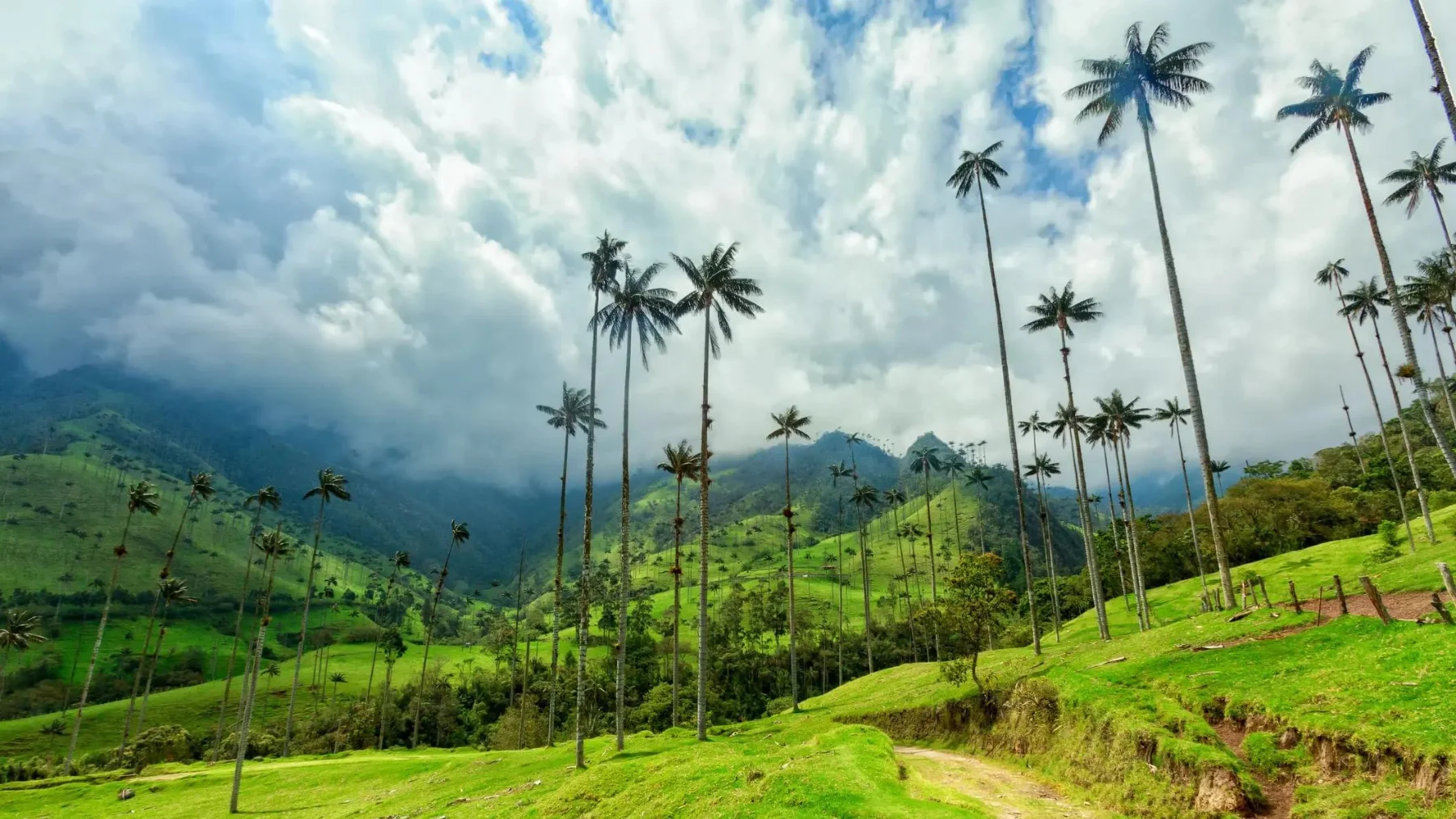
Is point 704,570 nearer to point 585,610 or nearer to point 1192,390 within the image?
point 585,610

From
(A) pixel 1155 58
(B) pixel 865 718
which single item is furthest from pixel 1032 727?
(A) pixel 1155 58

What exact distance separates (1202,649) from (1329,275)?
65.5 metres

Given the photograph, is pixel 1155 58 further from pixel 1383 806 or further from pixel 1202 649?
pixel 1383 806

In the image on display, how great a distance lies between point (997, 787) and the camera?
2366 centimetres

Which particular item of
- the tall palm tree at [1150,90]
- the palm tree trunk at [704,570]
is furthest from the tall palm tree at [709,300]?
the tall palm tree at [1150,90]

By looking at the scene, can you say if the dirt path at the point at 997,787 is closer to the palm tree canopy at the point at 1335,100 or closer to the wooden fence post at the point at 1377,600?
the wooden fence post at the point at 1377,600

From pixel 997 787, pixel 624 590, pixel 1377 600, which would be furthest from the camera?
pixel 624 590

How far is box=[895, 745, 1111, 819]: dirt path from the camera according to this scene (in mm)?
19406

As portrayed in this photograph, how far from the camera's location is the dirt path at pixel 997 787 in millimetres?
19406

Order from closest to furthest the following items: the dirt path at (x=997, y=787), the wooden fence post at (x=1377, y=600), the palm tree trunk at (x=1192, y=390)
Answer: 1. the dirt path at (x=997, y=787)
2. the wooden fence post at (x=1377, y=600)
3. the palm tree trunk at (x=1192, y=390)

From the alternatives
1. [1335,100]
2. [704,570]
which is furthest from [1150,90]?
[704,570]

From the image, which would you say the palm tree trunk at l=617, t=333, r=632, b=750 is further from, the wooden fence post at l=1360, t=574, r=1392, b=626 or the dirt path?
the wooden fence post at l=1360, t=574, r=1392, b=626

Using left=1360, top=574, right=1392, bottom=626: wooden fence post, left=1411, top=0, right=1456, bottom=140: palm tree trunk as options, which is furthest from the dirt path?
left=1411, top=0, right=1456, bottom=140: palm tree trunk

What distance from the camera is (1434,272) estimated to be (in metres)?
54.2
